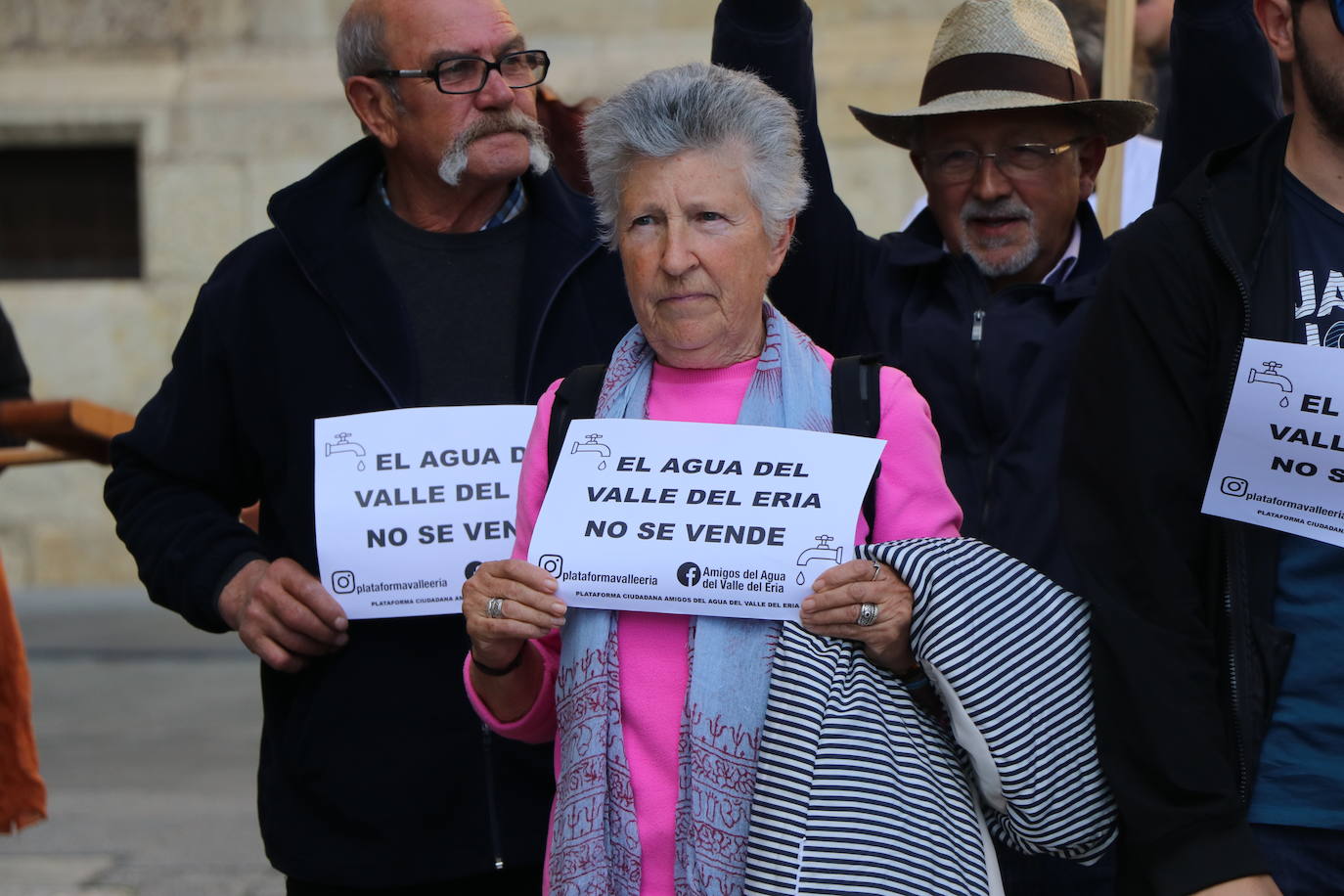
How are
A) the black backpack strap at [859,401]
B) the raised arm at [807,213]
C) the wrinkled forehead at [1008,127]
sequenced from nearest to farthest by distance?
the black backpack strap at [859,401], the raised arm at [807,213], the wrinkled forehead at [1008,127]

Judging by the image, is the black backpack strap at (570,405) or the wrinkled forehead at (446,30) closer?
the black backpack strap at (570,405)

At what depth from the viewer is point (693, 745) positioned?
2.09m

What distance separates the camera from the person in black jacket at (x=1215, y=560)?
1964 millimetres

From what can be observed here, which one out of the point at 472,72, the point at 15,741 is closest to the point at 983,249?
the point at 472,72

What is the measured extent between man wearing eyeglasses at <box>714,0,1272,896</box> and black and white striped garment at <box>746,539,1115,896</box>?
592 millimetres

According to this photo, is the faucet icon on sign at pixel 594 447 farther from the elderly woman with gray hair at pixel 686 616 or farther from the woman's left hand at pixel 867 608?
the woman's left hand at pixel 867 608

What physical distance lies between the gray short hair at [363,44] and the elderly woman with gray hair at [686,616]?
867 millimetres

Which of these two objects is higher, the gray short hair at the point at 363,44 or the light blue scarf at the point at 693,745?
the gray short hair at the point at 363,44

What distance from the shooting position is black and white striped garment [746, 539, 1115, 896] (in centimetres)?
196

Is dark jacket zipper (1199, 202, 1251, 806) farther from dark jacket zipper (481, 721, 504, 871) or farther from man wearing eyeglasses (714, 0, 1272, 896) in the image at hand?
dark jacket zipper (481, 721, 504, 871)

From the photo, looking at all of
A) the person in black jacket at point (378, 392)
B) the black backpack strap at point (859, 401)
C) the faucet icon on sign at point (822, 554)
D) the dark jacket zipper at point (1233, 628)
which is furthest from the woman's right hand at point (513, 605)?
the dark jacket zipper at point (1233, 628)

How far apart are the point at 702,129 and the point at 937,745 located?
0.80 m

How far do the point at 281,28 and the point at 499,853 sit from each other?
760 cm

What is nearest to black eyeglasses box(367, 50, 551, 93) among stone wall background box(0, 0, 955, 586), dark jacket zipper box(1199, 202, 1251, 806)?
dark jacket zipper box(1199, 202, 1251, 806)
